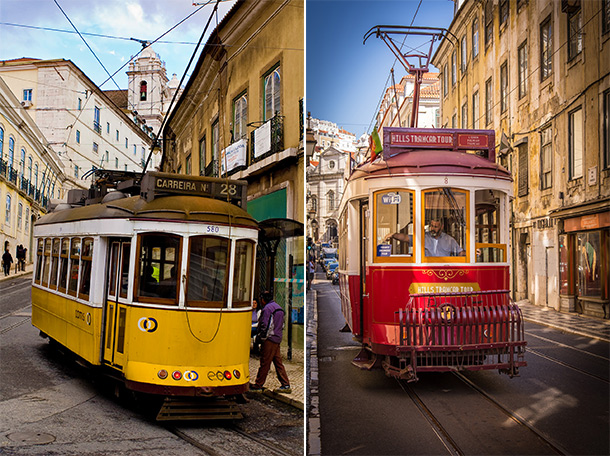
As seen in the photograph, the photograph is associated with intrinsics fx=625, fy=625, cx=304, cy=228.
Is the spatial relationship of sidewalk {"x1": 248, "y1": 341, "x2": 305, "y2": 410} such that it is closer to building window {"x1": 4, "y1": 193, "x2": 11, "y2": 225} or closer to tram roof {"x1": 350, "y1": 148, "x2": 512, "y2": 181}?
tram roof {"x1": 350, "y1": 148, "x2": 512, "y2": 181}

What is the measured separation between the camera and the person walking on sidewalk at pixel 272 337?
223 inches

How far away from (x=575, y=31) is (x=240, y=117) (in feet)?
9.67

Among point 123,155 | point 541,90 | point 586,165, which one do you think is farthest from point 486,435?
point 123,155

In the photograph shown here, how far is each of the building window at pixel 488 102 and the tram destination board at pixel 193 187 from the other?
7.26 ft

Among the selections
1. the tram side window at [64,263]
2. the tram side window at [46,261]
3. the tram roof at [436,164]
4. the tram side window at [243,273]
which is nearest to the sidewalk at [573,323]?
the tram roof at [436,164]

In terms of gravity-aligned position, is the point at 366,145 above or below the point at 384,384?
above

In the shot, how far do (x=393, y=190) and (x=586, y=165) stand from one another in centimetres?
210

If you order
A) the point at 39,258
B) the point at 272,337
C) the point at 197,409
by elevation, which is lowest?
the point at 197,409

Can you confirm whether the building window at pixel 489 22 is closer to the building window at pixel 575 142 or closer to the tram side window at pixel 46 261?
the building window at pixel 575 142

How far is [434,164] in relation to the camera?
17.0 feet

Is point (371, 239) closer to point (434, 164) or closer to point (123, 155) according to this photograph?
point (434, 164)

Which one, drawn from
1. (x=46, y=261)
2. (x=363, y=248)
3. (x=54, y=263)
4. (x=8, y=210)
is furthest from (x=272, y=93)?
(x=46, y=261)

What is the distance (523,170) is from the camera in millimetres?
4434

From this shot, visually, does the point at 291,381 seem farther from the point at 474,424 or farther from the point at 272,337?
the point at 474,424
